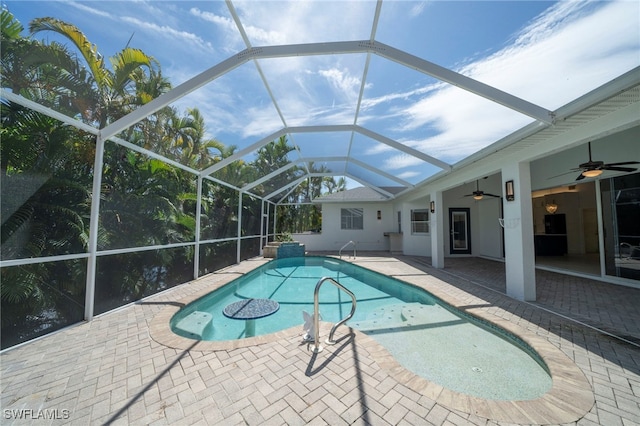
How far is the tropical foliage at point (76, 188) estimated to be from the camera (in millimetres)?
4215

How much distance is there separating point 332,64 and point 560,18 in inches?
133

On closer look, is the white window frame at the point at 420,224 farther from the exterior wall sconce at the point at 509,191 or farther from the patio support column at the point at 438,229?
the exterior wall sconce at the point at 509,191

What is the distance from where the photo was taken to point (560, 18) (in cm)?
299

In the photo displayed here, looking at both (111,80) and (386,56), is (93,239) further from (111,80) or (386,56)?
(386,56)

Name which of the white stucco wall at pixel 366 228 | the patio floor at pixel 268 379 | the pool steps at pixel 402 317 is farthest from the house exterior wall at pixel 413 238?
the patio floor at pixel 268 379

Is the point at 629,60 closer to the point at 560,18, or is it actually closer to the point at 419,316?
the point at 560,18

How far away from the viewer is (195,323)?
4.70m

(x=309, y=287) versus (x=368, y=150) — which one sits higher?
(x=368, y=150)

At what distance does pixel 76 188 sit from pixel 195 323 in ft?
12.5

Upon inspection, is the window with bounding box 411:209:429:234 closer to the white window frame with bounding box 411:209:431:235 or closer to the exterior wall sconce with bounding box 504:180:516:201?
the white window frame with bounding box 411:209:431:235

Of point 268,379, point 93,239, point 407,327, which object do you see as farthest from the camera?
point 407,327

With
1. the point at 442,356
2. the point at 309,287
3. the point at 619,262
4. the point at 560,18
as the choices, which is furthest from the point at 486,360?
the point at 619,262

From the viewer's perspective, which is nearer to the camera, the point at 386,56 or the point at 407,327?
the point at 386,56

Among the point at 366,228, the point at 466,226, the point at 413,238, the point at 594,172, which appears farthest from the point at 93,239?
the point at 466,226
